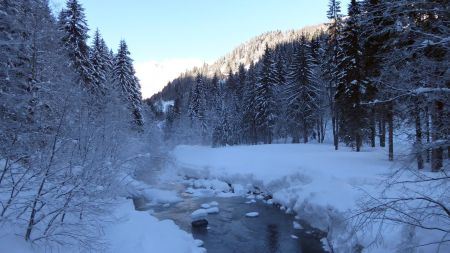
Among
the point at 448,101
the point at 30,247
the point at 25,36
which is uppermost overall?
the point at 25,36

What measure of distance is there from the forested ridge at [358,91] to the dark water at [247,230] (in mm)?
6424

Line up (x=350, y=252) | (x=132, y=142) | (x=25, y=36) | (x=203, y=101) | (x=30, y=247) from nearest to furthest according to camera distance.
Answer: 1. (x=30, y=247)
2. (x=25, y=36)
3. (x=350, y=252)
4. (x=132, y=142)
5. (x=203, y=101)

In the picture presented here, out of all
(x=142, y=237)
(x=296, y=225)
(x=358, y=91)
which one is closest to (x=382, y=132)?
(x=358, y=91)

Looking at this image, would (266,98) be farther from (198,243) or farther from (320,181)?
(198,243)

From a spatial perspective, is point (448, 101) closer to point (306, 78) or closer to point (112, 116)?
point (112, 116)

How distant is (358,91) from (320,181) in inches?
394

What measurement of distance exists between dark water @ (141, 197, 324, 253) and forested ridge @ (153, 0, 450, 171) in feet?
21.1

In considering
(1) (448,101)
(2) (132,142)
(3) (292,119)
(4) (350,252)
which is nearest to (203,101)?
(3) (292,119)

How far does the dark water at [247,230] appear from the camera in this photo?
14.8m

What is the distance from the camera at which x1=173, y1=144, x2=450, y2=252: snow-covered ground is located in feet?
35.7

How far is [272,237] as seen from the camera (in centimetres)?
1609

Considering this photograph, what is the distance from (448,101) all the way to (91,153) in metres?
11.6

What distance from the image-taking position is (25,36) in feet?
30.0

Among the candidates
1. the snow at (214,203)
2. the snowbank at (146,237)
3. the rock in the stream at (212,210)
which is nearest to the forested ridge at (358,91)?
the snowbank at (146,237)
